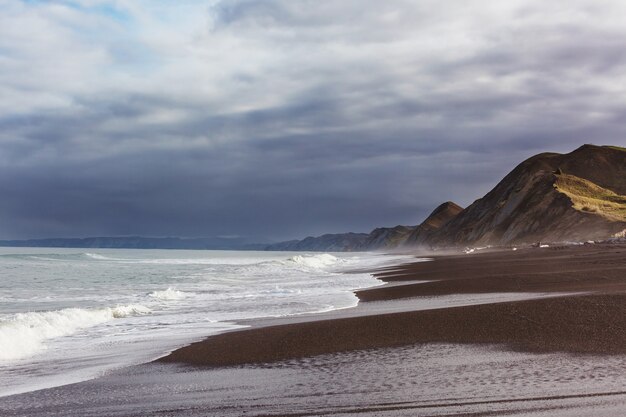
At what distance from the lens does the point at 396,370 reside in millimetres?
9492

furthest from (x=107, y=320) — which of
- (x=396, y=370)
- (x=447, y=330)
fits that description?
(x=396, y=370)

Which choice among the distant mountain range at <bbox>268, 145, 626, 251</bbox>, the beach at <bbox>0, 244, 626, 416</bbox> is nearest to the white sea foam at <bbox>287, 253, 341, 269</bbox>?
the distant mountain range at <bbox>268, 145, 626, 251</bbox>

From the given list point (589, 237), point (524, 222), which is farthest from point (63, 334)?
point (524, 222)

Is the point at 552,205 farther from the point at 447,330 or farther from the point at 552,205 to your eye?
the point at 447,330

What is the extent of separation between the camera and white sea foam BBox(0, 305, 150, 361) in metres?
14.0

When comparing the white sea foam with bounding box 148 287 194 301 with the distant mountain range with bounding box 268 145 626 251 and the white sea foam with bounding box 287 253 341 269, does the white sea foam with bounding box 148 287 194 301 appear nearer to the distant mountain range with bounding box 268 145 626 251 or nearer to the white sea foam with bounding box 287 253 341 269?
the white sea foam with bounding box 287 253 341 269

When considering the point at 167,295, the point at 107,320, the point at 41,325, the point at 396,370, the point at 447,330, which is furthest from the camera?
the point at 167,295

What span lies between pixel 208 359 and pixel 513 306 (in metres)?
8.35

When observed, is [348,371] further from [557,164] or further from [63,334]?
[557,164]

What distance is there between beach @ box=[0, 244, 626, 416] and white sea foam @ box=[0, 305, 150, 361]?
4.16m

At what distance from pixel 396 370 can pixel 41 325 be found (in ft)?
37.5

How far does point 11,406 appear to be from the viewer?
337 inches

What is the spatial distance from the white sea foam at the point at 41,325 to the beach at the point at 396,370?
4.16m

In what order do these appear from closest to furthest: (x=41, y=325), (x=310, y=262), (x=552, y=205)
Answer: (x=41, y=325) → (x=310, y=262) → (x=552, y=205)
